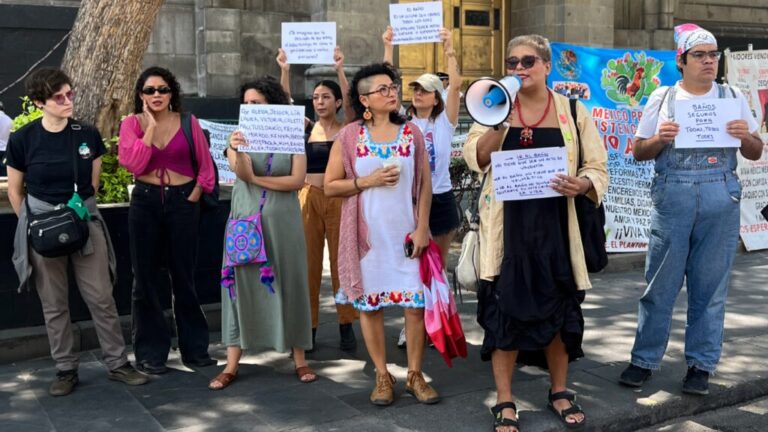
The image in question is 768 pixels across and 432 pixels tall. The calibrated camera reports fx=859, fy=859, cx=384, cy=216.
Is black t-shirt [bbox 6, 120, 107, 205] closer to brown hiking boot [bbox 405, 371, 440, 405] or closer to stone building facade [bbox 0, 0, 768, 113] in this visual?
brown hiking boot [bbox 405, 371, 440, 405]

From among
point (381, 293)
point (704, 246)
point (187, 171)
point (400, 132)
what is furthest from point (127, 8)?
point (704, 246)

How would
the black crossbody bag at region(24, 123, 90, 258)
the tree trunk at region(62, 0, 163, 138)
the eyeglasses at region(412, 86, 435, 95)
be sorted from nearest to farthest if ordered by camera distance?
1. the black crossbody bag at region(24, 123, 90, 258)
2. the eyeglasses at region(412, 86, 435, 95)
3. the tree trunk at region(62, 0, 163, 138)

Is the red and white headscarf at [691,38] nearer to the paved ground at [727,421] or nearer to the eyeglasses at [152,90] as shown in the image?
the paved ground at [727,421]

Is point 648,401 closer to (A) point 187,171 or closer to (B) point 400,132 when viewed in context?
(B) point 400,132

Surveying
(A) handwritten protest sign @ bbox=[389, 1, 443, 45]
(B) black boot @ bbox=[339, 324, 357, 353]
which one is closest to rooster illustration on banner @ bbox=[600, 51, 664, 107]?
(A) handwritten protest sign @ bbox=[389, 1, 443, 45]

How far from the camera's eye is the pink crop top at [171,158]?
5758 mm

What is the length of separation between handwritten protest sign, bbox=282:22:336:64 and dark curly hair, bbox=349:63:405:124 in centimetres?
195

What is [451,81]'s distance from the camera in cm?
601

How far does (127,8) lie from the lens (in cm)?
735

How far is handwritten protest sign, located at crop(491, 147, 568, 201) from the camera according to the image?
14.9 feet

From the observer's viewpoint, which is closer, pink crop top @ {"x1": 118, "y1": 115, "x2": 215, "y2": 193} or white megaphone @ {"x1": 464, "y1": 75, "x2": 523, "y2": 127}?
white megaphone @ {"x1": 464, "y1": 75, "x2": 523, "y2": 127}

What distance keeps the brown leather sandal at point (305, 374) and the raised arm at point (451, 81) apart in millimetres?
2039

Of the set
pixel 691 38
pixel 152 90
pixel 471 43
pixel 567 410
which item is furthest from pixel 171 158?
pixel 471 43

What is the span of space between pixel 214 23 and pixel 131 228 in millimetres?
9493
